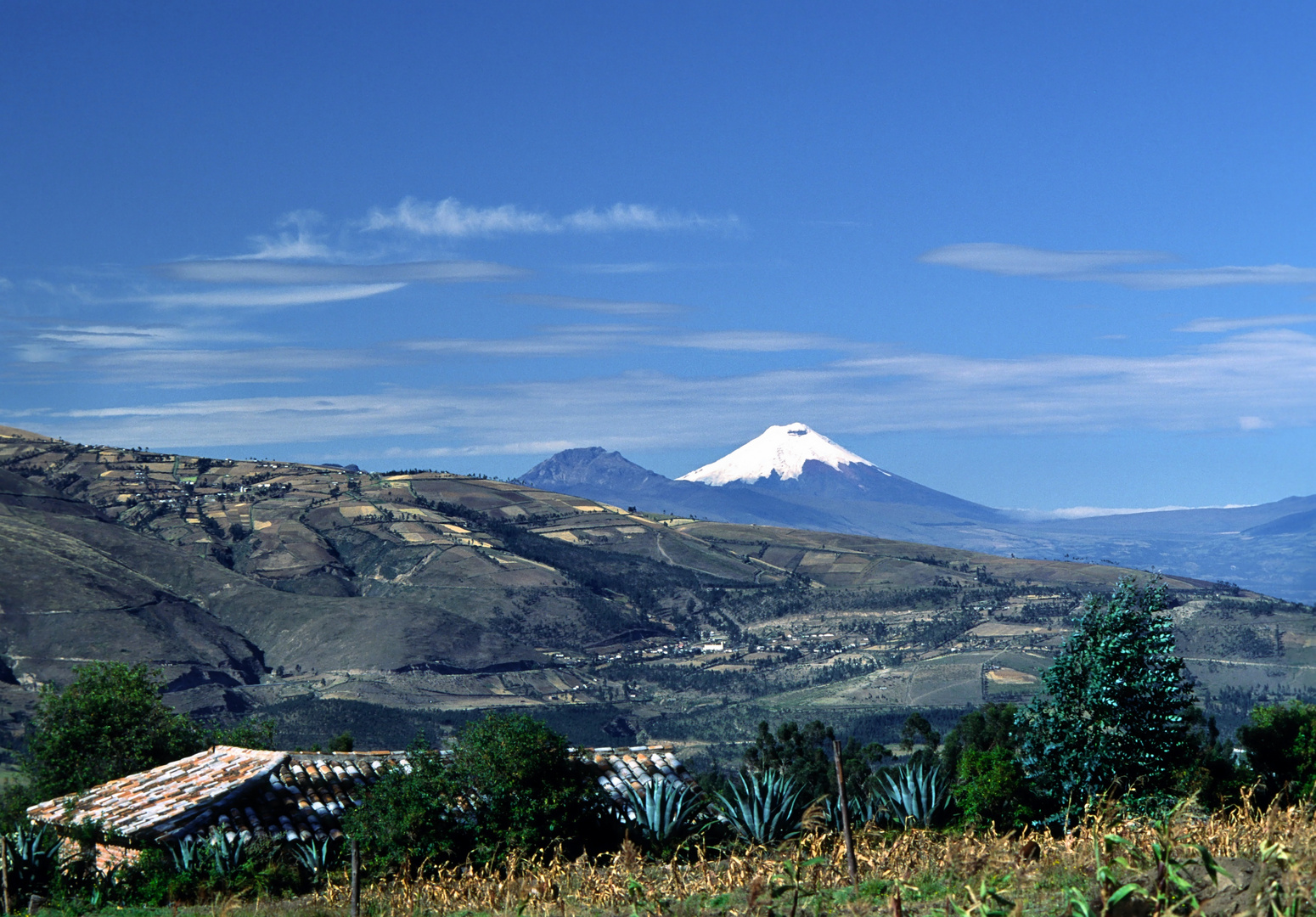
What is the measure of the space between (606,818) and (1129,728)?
12.3 meters

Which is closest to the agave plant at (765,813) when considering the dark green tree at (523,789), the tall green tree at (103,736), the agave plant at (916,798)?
the agave plant at (916,798)

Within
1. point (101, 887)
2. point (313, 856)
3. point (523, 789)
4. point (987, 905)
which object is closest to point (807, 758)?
point (523, 789)

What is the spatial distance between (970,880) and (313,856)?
14.4 meters

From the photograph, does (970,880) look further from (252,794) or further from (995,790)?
(252,794)

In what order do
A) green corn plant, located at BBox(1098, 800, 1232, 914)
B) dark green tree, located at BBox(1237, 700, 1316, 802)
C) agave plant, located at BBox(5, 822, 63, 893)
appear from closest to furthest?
green corn plant, located at BBox(1098, 800, 1232, 914), agave plant, located at BBox(5, 822, 63, 893), dark green tree, located at BBox(1237, 700, 1316, 802)

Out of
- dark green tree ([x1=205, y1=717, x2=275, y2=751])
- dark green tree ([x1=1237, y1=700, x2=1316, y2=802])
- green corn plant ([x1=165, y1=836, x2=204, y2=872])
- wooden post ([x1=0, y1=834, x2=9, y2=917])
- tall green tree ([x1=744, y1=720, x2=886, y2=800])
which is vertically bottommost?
tall green tree ([x1=744, y1=720, x2=886, y2=800])

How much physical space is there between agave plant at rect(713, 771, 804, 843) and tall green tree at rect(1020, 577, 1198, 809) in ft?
37.4

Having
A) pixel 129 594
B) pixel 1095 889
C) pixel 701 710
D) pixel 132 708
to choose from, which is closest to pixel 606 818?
pixel 1095 889

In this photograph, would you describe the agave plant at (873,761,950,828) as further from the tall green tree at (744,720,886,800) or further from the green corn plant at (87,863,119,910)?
the tall green tree at (744,720,886,800)

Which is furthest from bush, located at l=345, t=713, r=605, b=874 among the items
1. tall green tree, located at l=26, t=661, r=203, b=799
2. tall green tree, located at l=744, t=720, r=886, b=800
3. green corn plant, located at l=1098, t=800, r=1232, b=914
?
tall green tree, located at l=26, t=661, r=203, b=799

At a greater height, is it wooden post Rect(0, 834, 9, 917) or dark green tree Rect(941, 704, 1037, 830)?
wooden post Rect(0, 834, 9, 917)

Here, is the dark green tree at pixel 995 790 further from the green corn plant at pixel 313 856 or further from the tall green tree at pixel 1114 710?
the green corn plant at pixel 313 856

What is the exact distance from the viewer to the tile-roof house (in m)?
27.6

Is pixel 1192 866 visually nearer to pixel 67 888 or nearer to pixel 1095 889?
pixel 1095 889
